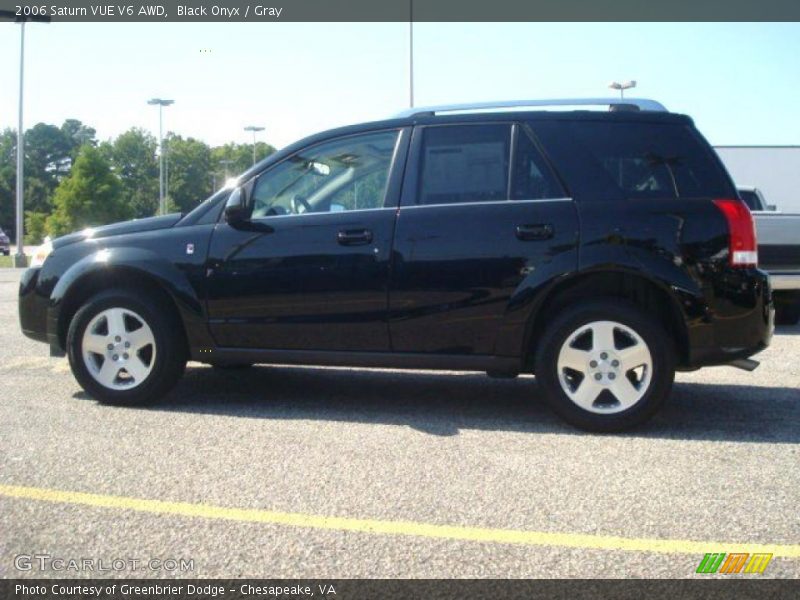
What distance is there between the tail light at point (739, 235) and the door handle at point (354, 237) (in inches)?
80.1

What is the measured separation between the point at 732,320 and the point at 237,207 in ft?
9.93

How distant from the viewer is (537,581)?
2977 millimetres

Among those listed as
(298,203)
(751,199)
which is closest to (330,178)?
(298,203)

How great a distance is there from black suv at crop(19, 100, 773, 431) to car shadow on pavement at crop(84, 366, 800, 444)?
1.08 feet

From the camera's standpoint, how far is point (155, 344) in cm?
573

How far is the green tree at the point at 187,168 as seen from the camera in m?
97.9

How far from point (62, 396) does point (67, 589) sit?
3470 millimetres

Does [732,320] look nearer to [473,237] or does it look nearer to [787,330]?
[473,237]

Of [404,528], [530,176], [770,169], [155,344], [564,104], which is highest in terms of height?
[770,169]

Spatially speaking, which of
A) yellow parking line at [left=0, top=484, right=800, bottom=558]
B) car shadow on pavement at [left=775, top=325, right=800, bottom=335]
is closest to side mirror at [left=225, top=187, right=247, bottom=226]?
yellow parking line at [left=0, top=484, right=800, bottom=558]

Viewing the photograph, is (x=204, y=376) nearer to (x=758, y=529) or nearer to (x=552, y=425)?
(x=552, y=425)

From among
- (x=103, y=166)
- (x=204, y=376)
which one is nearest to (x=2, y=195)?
(x=103, y=166)

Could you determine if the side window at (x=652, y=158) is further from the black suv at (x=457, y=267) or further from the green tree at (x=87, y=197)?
the green tree at (x=87, y=197)

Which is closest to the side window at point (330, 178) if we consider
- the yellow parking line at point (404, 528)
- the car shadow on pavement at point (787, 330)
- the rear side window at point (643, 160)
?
the rear side window at point (643, 160)
